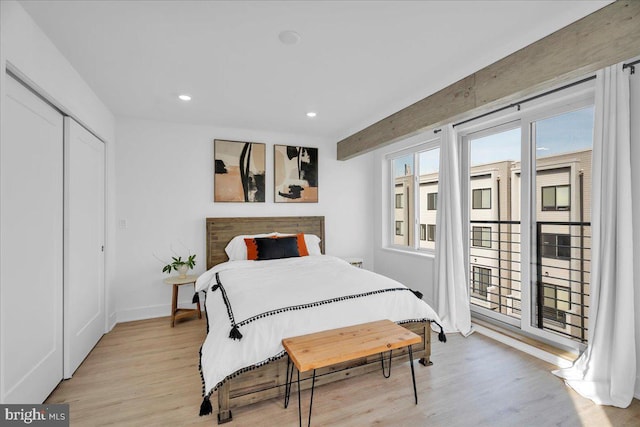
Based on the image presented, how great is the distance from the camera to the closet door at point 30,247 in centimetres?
165

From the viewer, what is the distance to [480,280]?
354cm

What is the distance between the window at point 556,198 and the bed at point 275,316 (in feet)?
5.07

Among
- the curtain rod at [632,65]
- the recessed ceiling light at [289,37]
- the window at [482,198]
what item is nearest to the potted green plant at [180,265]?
the recessed ceiling light at [289,37]

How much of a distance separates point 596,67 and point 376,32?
52.8 inches

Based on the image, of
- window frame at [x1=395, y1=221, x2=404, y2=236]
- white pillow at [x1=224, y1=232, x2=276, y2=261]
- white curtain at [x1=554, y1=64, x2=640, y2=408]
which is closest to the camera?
white curtain at [x1=554, y1=64, x2=640, y2=408]

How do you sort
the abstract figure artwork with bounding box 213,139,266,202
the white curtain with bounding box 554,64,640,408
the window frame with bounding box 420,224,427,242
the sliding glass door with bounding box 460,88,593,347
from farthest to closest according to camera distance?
the window frame with bounding box 420,224,427,242, the abstract figure artwork with bounding box 213,139,266,202, the sliding glass door with bounding box 460,88,593,347, the white curtain with bounding box 554,64,640,408

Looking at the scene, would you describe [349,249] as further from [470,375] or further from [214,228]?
[470,375]

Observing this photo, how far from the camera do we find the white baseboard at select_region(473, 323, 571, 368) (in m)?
2.44

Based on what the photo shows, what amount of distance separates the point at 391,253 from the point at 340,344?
2907 mm

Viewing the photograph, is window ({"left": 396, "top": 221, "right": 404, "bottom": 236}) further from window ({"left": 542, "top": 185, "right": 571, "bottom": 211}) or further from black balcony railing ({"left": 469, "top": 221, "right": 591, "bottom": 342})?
Answer: window ({"left": 542, "top": 185, "right": 571, "bottom": 211})

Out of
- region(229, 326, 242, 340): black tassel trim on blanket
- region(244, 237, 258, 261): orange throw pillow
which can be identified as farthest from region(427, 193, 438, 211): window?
region(229, 326, 242, 340): black tassel trim on blanket

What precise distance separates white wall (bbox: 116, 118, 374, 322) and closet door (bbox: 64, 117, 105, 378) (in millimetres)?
430

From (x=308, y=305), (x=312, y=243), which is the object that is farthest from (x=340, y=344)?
(x=312, y=243)

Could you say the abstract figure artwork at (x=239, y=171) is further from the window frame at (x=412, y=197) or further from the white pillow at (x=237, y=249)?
the window frame at (x=412, y=197)
